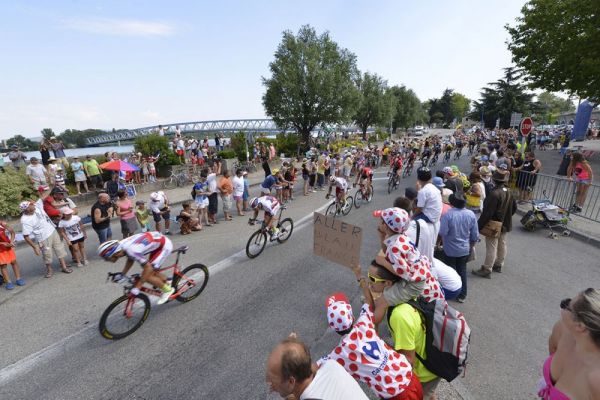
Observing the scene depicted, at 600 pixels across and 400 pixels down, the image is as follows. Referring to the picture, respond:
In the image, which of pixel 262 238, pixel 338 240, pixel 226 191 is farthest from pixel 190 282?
pixel 226 191

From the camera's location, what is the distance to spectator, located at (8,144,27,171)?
526 inches

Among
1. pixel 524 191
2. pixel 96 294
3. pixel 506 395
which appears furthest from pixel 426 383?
pixel 524 191

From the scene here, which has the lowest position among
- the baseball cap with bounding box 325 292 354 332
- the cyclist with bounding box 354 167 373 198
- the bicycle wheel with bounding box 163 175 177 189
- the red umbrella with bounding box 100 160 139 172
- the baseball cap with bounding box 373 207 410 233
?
the bicycle wheel with bounding box 163 175 177 189

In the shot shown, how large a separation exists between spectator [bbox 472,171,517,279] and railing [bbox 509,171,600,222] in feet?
15.4

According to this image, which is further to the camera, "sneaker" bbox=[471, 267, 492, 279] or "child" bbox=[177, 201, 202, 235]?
"child" bbox=[177, 201, 202, 235]

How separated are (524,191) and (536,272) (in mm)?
6550

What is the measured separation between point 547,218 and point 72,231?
482 inches

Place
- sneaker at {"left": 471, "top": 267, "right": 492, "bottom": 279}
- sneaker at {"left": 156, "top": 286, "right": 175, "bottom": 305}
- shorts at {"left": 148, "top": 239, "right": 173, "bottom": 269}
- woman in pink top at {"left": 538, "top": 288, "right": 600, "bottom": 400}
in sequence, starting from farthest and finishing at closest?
sneaker at {"left": 471, "top": 267, "right": 492, "bottom": 279}
sneaker at {"left": 156, "top": 286, "right": 175, "bottom": 305}
shorts at {"left": 148, "top": 239, "right": 173, "bottom": 269}
woman in pink top at {"left": 538, "top": 288, "right": 600, "bottom": 400}

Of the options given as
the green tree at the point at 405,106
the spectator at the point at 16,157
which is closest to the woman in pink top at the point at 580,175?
the spectator at the point at 16,157

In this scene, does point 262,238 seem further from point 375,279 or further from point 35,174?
point 35,174

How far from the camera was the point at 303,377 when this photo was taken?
1778 millimetres

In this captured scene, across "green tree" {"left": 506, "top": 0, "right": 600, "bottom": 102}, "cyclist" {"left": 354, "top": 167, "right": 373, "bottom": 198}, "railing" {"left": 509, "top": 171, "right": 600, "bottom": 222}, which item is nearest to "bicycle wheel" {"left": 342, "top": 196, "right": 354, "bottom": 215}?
"cyclist" {"left": 354, "top": 167, "right": 373, "bottom": 198}

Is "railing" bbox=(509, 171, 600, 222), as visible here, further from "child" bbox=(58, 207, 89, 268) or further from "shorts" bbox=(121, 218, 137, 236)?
"child" bbox=(58, 207, 89, 268)

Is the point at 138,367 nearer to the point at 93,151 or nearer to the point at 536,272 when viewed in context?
the point at 536,272
